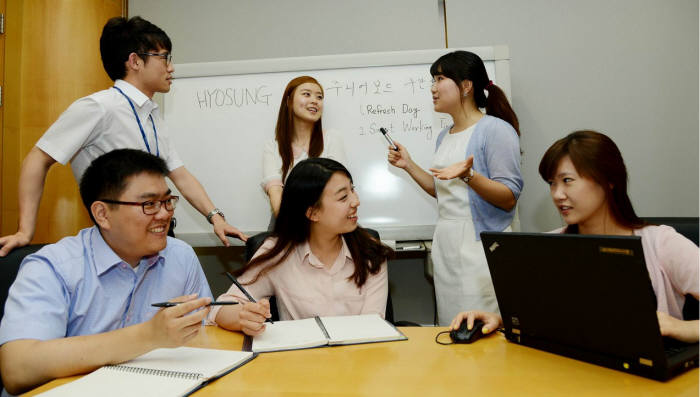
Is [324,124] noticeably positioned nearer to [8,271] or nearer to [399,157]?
[399,157]

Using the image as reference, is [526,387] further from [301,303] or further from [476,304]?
[476,304]

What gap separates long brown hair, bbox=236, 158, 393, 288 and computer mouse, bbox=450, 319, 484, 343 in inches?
18.3

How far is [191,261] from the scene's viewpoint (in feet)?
4.26

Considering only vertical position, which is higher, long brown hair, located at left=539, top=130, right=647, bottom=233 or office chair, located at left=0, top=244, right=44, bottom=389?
long brown hair, located at left=539, top=130, right=647, bottom=233

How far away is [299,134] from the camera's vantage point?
225cm

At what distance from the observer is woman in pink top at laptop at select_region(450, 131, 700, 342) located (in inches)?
42.3

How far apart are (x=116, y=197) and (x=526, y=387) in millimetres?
984

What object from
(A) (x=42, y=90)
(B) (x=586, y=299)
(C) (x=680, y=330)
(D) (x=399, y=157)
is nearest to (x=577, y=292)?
(B) (x=586, y=299)

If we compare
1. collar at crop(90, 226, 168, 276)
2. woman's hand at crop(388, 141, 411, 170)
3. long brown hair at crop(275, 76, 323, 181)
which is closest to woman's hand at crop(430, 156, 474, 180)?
woman's hand at crop(388, 141, 411, 170)

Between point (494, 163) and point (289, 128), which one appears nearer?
point (494, 163)

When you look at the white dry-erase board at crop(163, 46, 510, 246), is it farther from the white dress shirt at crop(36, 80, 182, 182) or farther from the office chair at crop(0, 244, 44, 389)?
the office chair at crop(0, 244, 44, 389)

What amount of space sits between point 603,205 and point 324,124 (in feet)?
4.83

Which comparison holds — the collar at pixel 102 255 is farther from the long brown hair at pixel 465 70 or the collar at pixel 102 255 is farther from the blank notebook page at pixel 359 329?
the long brown hair at pixel 465 70

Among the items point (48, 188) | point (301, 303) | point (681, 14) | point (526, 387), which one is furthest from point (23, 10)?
point (681, 14)
